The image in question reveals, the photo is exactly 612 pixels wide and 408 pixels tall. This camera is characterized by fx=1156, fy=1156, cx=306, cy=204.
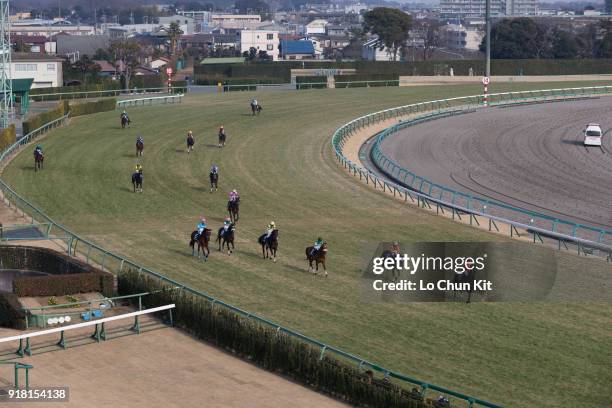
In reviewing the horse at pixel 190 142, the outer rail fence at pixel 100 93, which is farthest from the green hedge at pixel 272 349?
the outer rail fence at pixel 100 93

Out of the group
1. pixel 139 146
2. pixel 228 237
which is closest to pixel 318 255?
pixel 228 237

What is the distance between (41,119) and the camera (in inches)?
2566

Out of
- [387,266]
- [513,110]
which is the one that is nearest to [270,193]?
[387,266]

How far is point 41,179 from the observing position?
166 feet

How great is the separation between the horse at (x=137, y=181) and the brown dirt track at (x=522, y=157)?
13.7 m

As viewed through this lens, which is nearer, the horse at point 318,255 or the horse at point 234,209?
the horse at point 318,255

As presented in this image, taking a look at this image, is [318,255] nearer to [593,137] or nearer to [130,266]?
[130,266]

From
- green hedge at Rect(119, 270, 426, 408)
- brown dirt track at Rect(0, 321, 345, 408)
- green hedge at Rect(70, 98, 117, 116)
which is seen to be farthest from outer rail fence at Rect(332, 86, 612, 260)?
green hedge at Rect(70, 98, 117, 116)

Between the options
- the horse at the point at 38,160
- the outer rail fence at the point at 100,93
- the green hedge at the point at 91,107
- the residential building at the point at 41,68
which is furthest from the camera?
the residential building at the point at 41,68

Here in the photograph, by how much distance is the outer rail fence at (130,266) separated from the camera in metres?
22.6

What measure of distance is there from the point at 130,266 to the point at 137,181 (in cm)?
1405

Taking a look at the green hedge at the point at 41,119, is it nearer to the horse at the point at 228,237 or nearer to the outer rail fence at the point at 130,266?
the outer rail fence at the point at 130,266

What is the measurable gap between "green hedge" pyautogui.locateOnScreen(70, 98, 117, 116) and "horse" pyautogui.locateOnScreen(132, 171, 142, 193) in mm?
26585

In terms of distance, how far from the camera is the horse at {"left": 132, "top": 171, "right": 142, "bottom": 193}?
47469 mm
